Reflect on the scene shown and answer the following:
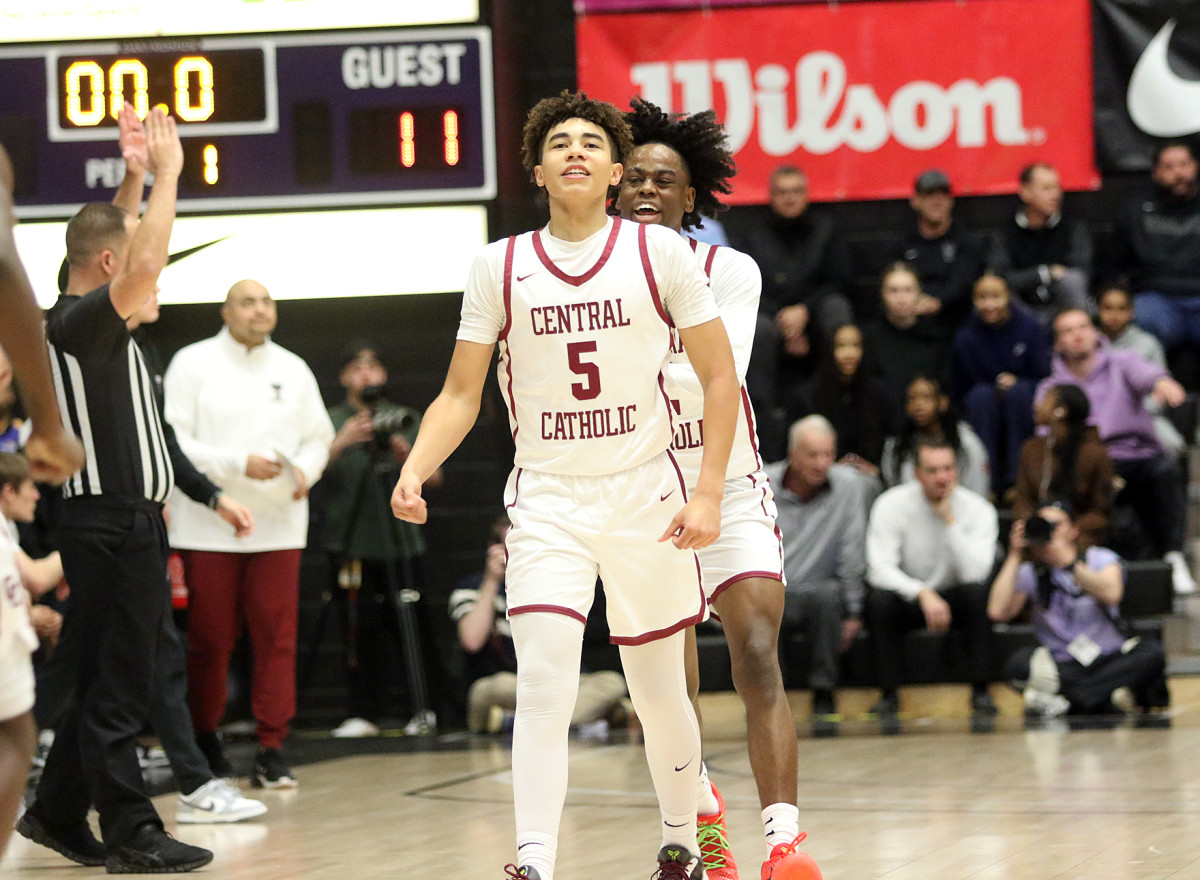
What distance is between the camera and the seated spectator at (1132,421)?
343 inches

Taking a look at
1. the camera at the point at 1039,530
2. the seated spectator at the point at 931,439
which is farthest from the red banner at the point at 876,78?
the camera at the point at 1039,530

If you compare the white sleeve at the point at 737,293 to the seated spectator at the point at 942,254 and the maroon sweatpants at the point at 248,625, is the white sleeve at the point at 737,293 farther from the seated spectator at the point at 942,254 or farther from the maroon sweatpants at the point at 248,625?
the seated spectator at the point at 942,254

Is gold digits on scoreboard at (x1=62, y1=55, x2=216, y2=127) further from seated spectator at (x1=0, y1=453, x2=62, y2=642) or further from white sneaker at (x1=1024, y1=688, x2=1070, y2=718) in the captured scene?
white sneaker at (x1=1024, y1=688, x2=1070, y2=718)

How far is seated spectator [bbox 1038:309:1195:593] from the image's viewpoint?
8.72 meters

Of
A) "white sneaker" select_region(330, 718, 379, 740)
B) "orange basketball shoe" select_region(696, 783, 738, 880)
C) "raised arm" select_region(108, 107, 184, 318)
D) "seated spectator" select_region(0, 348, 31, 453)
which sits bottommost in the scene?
"white sneaker" select_region(330, 718, 379, 740)

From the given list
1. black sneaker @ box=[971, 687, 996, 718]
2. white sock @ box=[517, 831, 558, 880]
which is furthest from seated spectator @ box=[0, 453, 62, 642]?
black sneaker @ box=[971, 687, 996, 718]

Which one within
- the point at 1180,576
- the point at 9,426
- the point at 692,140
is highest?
the point at 692,140

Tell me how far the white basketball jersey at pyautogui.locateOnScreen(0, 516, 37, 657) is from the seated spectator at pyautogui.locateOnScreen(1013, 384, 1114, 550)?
617 centimetres

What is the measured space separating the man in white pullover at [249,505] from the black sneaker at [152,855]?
171 cm

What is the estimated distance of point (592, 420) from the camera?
3.72 m

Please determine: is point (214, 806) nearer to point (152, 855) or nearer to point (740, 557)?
point (152, 855)

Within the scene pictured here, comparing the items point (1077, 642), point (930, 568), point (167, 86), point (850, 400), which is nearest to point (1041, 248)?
point (850, 400)

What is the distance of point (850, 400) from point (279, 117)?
328cm

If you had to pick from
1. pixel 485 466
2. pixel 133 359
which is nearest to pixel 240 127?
pixel 485 466
